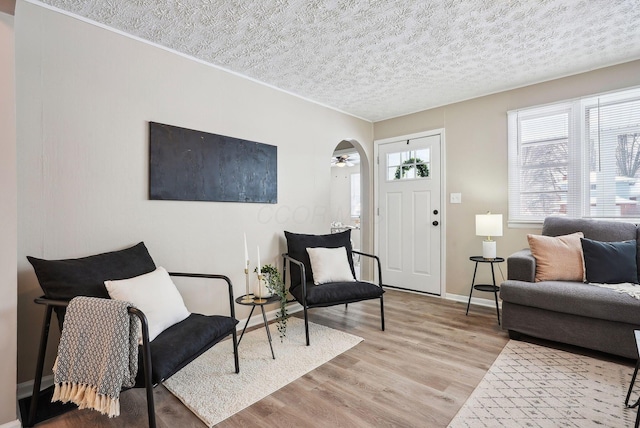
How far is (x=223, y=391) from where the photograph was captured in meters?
1.96

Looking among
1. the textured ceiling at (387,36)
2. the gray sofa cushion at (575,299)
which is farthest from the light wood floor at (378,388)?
the textured ceiling at (387,36)

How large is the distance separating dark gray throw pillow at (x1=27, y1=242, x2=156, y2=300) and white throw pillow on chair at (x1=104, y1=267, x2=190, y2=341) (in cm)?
10

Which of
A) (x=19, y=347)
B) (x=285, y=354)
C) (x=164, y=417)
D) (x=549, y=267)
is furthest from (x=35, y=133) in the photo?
(x=549, y=267)

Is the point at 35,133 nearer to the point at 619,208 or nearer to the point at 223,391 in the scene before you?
the point at 223,391

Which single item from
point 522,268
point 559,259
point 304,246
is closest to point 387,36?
point 304,246

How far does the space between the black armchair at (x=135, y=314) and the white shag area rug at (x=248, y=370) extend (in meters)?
0.32

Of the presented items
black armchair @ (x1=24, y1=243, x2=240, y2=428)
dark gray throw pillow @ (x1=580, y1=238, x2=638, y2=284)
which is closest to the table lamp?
dark gray throw pillow @ (x1=580, y1=238, x2=638, y2=284)

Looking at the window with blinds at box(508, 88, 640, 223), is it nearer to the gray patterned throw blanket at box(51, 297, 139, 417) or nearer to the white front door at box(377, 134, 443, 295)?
the white front door at box(377, 134, 443, 295)

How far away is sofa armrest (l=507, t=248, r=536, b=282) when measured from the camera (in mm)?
2766

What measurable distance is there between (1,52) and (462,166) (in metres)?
4.03

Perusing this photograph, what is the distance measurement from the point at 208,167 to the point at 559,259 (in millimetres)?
3125

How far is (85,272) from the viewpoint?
6.09 ft

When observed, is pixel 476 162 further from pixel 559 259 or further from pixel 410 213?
pixel 559 259

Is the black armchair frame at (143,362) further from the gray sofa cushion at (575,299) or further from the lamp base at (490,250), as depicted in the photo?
the lamp base at (490,250)
